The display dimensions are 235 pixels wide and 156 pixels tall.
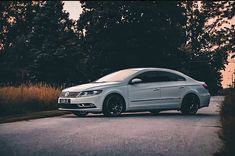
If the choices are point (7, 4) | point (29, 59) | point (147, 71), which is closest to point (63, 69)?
point (29, 59)

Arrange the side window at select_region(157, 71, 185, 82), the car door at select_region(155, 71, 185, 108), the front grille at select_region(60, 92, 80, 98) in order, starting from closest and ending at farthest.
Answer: the front grille at select_region(60, 92, 80, 98) → the car door at select_region(155, 71, 185, 108) → the side window at select_region(157, 71, 185, 82)

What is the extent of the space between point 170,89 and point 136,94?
133 centimetres

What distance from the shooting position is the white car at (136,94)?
1611 cm

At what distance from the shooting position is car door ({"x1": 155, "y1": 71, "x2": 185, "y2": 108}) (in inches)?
681

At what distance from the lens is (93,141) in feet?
31.9

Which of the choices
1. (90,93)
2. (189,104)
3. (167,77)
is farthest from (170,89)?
(90,93)

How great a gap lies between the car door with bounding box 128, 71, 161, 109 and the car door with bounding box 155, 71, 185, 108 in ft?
0.72

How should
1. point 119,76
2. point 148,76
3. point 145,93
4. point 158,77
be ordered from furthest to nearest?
point 158,77, point 148,76, point 119,76, point 145,93

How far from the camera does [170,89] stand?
685 inches

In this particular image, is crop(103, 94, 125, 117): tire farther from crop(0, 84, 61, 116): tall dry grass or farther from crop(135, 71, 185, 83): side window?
crop(0, 84, 61, 116): tall dry grass

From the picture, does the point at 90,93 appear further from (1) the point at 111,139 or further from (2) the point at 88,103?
(1) the point at 111,139

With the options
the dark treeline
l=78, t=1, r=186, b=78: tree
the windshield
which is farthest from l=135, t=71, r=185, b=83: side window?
l=78, t=1, r=186, b=78: tree

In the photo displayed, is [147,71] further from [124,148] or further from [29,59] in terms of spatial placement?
[29,59]

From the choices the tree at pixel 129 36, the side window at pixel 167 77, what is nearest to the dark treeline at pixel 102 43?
the tree at pixel 129 36
